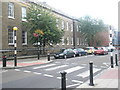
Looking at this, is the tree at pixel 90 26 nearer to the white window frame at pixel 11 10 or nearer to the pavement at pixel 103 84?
the white window frame at pixel 11 10

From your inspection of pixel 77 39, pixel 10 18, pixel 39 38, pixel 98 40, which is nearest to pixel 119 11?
pixel 39 38

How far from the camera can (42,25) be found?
24.8 metres

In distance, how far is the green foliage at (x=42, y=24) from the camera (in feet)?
81.1

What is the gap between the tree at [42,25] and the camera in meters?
24.7

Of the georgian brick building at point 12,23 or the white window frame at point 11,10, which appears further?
the white window frame at point 11,10

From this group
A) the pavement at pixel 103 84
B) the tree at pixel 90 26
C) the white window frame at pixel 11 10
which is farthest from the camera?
the tree at pixel 90 26

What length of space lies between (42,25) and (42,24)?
148 millimetres

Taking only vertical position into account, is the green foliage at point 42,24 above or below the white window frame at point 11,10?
→ below

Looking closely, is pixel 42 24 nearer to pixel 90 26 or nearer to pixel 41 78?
pixel 41 78

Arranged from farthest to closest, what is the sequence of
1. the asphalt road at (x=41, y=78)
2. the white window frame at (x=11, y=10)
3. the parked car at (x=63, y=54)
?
the white window frame at (x=11, y=10) → the parked car at (x=63, y=54) → the asphalt road at (x=41, y=78)

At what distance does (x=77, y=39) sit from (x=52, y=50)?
1674 centimetres

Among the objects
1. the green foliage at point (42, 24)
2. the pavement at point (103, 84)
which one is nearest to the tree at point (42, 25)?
the green foliage at point (42, 24)

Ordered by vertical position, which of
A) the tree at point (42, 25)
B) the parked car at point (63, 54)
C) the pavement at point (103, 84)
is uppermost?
the tree at point (42, 25)

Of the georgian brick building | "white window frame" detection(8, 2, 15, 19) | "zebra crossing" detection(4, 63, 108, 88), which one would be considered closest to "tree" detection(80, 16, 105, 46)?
the georgian brick building
